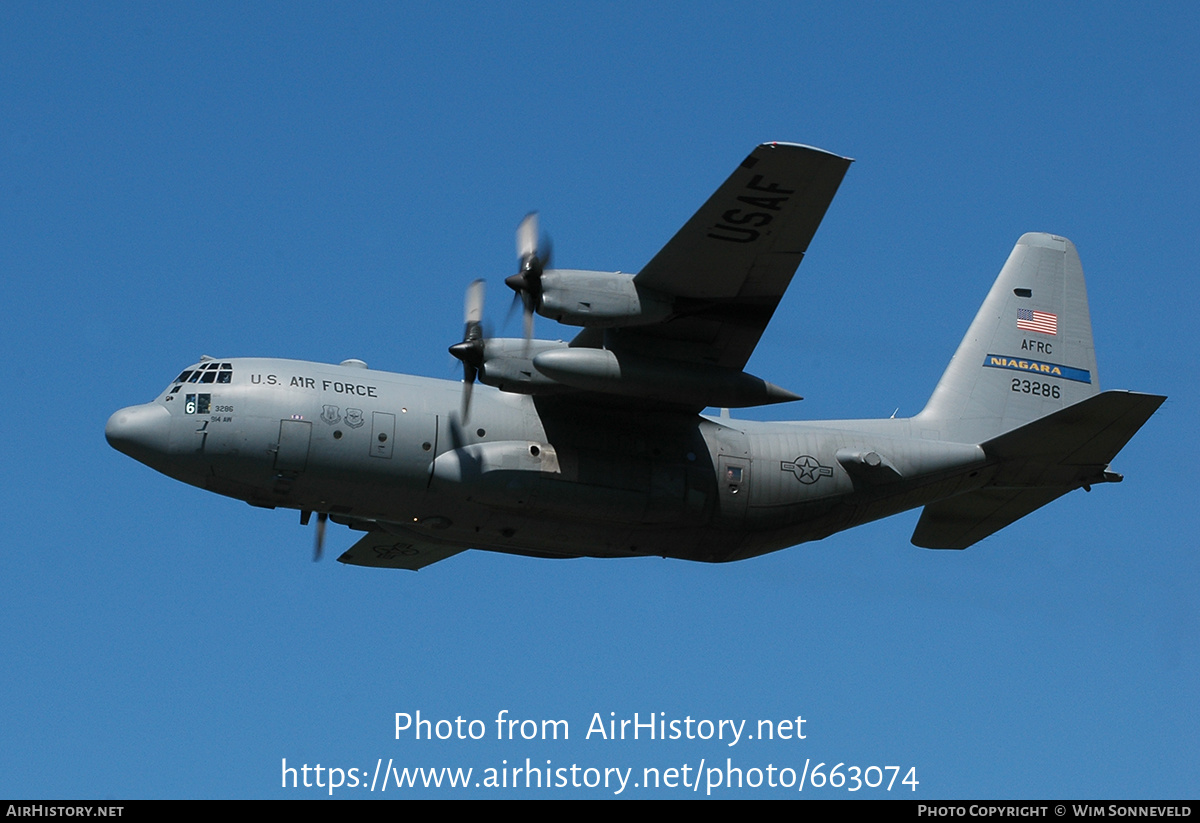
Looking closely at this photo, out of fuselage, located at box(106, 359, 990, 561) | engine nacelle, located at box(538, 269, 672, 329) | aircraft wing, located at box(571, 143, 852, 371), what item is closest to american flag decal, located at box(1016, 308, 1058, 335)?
fuselage, located at box(106, 359, 990, 561)

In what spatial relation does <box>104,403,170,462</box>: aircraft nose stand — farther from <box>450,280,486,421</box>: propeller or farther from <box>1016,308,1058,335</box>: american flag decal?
<box>1016,308,1058,335</box>: american flag decal

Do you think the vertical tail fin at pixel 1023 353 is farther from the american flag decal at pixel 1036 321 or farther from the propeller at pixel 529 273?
the propeller at pixel 529 273

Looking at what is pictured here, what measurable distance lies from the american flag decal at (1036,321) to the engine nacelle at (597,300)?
7.53 m

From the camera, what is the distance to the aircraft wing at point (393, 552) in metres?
22.1

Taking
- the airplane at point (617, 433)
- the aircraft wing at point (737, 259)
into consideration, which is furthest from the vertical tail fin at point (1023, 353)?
the aircraft wing at point (737, 259)

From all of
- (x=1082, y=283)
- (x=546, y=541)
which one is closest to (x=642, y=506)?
(x=546, y=541)

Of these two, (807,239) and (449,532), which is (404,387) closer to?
(449,532)

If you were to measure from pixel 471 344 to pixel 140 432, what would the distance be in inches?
173

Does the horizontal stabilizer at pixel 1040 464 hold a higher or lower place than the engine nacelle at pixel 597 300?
lower

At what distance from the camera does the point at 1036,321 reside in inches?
878

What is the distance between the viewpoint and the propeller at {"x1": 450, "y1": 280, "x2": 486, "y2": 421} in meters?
18.4

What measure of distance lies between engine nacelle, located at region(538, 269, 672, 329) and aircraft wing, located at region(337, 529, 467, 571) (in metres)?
5.92

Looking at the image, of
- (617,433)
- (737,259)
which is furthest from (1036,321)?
(617,433)

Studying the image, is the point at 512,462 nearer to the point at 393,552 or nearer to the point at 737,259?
the point at 737,259
